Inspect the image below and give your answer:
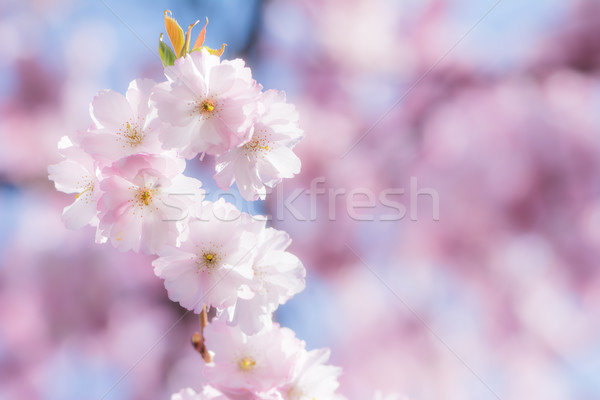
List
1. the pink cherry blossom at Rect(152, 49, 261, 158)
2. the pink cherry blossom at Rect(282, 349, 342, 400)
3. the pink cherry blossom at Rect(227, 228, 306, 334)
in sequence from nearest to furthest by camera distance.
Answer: the pink cherry blossom at Rect(152, 49, 261, 158) < the pink cherry blossom at Rect(227, 228, 306, 334) < the pink cherry blossom at Rect(282, 349, 342, 400)

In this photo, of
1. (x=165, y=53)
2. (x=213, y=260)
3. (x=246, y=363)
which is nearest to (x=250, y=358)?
(x=246, y=363)

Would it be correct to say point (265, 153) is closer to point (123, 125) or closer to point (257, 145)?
point (257, 145)

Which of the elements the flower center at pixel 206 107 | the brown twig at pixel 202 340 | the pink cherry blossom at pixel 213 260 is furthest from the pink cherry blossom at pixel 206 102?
the brown twig at pixel 202 340

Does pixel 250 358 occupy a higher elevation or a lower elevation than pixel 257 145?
lower

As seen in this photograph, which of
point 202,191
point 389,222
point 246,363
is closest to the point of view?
point 202,191

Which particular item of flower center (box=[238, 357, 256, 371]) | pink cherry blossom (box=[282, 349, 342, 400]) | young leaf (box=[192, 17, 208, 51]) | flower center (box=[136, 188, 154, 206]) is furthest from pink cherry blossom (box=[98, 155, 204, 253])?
pink cherry blossom (box=[282, 349, 342, 400])

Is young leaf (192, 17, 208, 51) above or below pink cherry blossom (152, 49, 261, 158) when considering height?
above

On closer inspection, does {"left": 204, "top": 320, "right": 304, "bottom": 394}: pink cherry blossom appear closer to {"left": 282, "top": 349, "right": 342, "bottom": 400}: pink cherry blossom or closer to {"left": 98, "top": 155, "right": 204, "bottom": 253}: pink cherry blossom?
{"left": 282, "top": 349, "right": 342, "bottom": 400}: pink cherry blossom
